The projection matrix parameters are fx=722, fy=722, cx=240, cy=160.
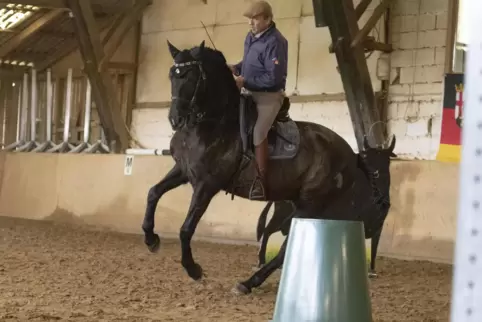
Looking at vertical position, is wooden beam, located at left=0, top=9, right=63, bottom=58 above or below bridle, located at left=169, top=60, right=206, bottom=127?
above

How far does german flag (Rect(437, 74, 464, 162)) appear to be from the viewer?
8.70 m

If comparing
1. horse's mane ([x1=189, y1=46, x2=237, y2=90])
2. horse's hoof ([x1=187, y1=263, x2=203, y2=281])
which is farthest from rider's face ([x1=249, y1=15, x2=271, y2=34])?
horse's hoof ([x1=187, y1=263, x2=203, y2=281])

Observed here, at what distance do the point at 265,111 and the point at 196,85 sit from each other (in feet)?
1.81

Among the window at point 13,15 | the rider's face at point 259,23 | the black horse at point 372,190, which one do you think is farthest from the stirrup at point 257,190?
the window at point 13,15

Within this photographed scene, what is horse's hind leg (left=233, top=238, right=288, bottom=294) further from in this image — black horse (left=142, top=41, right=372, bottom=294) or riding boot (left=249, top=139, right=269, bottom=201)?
riding boot (left=249, top=139, right=269, bottom=201)

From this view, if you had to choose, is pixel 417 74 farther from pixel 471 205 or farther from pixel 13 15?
pixel 471 205

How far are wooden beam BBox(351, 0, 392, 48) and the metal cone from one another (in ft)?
18.7

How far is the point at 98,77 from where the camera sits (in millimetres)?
11391

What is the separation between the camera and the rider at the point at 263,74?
16.9 ft

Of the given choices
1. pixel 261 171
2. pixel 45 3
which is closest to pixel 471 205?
pixel 261 171

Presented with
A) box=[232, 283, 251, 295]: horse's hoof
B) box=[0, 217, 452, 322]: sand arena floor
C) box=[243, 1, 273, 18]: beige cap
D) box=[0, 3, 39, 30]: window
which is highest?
box=[0, 3, 39, 30]: window

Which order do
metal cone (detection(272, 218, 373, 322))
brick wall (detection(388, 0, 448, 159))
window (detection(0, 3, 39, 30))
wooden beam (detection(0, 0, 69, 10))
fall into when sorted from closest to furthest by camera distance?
1. metal cone (detection(272, 218, 373, 322))
2. brick wall (detection(388, 0, 448, 159))
3. wooden beam (detection(0, 0, 69, 10))
4. window (detection(0, 3, 39, 30))

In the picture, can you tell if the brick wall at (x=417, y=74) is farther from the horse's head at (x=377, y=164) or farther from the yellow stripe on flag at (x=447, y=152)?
the horse's head at (x=377, y=164)

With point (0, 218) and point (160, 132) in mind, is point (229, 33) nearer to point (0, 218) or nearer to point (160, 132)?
point (160, 132)
